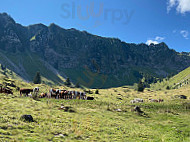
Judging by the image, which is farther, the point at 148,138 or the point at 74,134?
the point at 148,138

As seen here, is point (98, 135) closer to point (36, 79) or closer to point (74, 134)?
point (74, 134)

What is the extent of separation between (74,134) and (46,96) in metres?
25.7

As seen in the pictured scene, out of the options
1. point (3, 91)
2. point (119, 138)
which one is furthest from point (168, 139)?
point (3, 91)

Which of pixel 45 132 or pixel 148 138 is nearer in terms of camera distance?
pixel 45 132

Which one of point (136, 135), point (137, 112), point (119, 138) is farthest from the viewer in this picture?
point (137, 112)

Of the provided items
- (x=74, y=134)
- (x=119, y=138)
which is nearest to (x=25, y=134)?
(x=74, y=134)

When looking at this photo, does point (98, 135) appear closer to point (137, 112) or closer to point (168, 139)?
point (168, 139)

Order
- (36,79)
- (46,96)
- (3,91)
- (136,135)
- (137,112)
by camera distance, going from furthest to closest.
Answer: (36,79), (46,96), (3,91), (137,112), (136,135)

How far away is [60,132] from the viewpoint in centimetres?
1193

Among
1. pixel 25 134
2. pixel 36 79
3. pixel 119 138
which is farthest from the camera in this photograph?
pixel 36 79

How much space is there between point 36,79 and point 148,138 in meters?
126

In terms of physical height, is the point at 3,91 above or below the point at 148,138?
above

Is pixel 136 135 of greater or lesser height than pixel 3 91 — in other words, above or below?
below

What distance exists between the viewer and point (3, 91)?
3164cm
